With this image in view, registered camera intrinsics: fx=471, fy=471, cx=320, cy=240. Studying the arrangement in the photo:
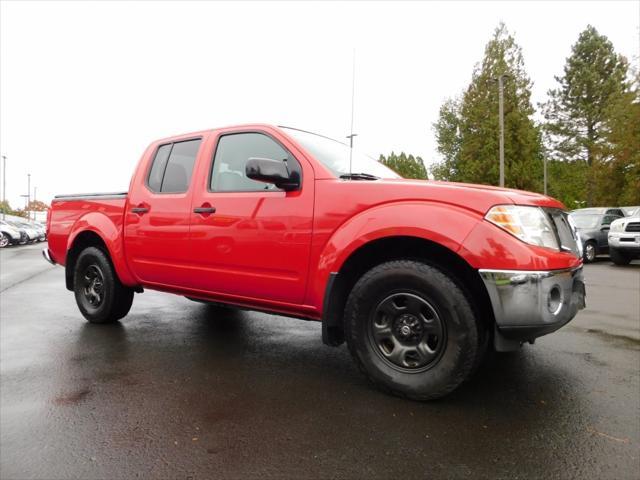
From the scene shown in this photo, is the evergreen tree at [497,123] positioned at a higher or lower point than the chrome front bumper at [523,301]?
higher

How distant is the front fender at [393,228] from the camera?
2.71 m

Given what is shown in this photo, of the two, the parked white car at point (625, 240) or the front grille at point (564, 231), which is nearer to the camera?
the front grille at point (564, 231)

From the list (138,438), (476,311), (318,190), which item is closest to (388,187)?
(318,190)

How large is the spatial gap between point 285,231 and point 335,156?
811 mm

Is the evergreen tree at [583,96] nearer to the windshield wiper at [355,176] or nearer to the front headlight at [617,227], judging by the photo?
the front headlight at [617,227]

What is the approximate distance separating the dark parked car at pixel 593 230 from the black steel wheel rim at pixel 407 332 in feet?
43.8

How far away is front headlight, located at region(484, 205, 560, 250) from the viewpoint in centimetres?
266

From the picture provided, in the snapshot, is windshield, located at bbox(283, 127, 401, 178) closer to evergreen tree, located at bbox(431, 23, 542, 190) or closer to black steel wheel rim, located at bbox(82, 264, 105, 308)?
black steel wheel rim, located at bbox(82, 264, 105, 308)

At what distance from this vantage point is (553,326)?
2641 mm

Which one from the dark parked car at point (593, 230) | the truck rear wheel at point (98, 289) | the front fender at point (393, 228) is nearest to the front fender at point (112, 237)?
the truck rear wheel at point (98, 289)

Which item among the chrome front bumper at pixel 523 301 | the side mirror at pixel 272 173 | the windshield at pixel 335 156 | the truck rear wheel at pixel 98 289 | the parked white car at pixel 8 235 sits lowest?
the parked white car at pixel 8 235

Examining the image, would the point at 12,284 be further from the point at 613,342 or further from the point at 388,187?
the point at 613,342

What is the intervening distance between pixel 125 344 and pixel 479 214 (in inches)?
128

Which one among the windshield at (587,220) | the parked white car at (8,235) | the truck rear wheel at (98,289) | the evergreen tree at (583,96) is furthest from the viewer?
the evergreen tree at (583,96)
